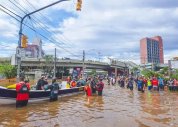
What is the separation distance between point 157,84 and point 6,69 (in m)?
50.3

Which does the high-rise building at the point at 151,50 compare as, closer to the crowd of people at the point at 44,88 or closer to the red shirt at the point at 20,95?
the crowd of people at the point at 44,88

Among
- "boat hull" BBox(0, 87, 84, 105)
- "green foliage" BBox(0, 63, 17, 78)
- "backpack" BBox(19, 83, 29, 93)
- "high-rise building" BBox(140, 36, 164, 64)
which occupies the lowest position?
"boat hull" BBox(0, 87, 84, 105)

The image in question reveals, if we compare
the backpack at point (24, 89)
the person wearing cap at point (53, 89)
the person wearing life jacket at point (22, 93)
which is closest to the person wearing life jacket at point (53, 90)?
the person wearing cap at point (53, 89)

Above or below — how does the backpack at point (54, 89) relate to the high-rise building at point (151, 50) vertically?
below

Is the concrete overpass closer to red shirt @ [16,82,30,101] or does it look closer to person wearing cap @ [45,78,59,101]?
person wearing cap @ [45,78,59,101]

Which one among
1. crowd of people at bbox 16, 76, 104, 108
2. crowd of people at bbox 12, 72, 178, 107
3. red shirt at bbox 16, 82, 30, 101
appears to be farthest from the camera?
crowd of people at bbox 12, 72, 178, 107

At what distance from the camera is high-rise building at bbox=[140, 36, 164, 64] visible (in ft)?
485

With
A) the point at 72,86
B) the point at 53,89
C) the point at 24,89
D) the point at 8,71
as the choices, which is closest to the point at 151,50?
the point at 8,71

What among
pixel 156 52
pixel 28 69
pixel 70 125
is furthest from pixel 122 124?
pixel 156 52

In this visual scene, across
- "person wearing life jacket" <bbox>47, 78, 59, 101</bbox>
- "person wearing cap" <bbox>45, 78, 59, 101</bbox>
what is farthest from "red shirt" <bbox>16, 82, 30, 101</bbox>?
"person wearing life jacket" <bbox>47, 78, 59, 101</bbox>

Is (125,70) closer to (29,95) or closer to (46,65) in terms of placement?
(46,65)

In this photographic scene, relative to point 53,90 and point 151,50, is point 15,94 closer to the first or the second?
point 53,90

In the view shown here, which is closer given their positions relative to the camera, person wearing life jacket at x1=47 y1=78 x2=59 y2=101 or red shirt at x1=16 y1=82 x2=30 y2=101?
red shirt at x1=16 y1=82 x2=30 y2=101

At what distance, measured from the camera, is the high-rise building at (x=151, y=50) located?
14788cm
